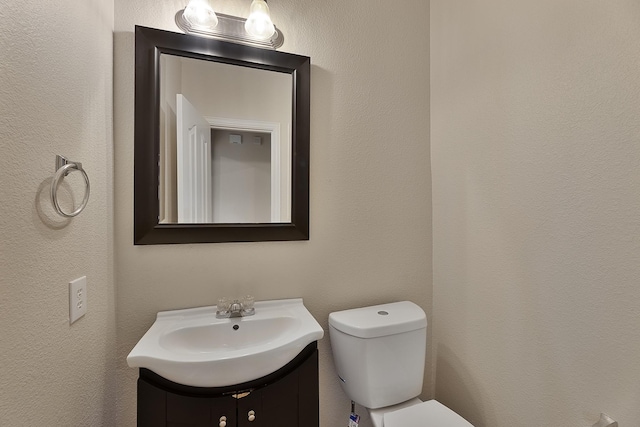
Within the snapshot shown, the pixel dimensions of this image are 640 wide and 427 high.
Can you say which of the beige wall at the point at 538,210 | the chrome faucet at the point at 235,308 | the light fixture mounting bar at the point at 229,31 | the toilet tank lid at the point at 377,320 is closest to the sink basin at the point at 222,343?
Answer: the chrome faucet at the point at 235,308

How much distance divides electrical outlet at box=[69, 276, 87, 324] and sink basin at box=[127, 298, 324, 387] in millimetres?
197

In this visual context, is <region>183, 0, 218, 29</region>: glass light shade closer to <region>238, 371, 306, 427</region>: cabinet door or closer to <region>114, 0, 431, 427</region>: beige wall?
<region>114, 0, 431, 427</region>: beige wall

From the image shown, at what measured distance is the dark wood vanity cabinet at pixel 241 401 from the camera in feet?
2.87

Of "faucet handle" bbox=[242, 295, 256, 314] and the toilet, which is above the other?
"faucet handle" bbox=[242, 295, 256, 314]

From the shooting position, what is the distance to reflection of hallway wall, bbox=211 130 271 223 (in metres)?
1.27

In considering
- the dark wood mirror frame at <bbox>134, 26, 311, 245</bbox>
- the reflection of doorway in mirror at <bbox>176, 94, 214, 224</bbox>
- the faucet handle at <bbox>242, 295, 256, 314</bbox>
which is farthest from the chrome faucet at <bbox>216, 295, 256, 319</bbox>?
the reflection of doorway in mirror at <bbox>176, 94, 214, 224</bbox>

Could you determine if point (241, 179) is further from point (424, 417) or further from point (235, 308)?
point (424, 417)

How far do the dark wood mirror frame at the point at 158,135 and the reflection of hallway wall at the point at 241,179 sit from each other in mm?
55

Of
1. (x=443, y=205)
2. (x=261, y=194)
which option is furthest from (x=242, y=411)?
(x=443, y=205)

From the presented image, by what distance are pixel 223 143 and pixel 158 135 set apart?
0.25 meters

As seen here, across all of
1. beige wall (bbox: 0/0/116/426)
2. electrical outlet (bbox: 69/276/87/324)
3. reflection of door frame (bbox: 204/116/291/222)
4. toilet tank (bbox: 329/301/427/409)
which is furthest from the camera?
reflection of door frame (bbox: 204/116/291/222)

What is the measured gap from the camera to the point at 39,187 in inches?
27.8

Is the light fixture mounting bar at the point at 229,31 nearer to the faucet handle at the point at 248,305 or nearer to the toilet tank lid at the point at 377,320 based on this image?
the faucet handle at the point at 248,305

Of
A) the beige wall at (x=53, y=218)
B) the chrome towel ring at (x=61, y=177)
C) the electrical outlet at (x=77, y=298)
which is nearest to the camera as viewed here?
the beige wall at (x=53, y=218)
